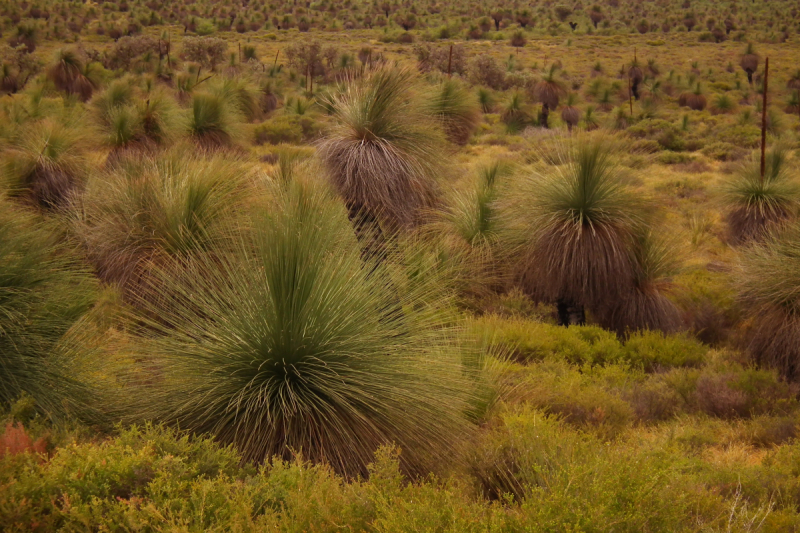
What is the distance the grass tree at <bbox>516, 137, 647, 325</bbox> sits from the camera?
362 inches

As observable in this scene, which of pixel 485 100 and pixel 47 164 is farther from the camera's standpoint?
pixel 485 100

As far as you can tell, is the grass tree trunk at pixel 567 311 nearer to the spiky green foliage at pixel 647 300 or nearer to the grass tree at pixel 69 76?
the spiky green foliage at pixel 647 300

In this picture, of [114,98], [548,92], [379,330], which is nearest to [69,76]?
[114,98]

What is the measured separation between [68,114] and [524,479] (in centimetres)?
1373

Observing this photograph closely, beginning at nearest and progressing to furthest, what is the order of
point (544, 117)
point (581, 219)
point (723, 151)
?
point (581, 219) < point (723, 151) < point (544, 117)

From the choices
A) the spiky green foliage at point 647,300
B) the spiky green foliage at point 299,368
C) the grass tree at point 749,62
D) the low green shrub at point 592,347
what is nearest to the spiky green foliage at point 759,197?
the spiky green foliage at point 647,300

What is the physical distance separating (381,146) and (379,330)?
4332 mm

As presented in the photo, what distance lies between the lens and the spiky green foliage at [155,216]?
6863 mm

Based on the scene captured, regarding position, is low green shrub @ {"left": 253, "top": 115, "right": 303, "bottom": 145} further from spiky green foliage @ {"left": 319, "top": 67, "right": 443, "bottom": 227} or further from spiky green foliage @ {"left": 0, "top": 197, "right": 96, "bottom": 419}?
spiky green foliage @ {"left": 0, "top": 197, "right": 96, "bottom": 419}

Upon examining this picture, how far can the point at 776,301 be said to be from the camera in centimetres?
847

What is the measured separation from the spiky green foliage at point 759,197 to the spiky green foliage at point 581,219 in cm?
516

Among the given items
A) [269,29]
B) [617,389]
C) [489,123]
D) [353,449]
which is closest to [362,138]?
[617,389]

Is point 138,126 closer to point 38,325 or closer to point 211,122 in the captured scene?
point 211,122

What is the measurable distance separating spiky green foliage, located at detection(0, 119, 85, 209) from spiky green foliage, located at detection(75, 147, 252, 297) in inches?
118
